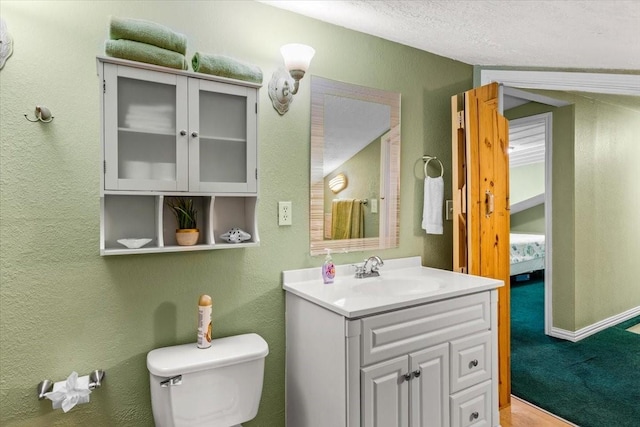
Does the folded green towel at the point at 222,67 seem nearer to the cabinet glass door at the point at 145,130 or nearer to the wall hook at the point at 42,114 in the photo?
the cabinet glass door at the point at 145,130

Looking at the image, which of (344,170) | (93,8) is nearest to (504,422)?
(344,170)

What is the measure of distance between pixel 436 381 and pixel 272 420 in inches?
32.8

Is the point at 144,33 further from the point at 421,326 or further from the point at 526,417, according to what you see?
the point at 526,417

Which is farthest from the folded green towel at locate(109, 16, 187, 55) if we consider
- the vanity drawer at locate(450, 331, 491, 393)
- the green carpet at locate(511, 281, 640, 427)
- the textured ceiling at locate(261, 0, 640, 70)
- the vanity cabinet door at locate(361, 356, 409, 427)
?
the green carpet at locate(511, 281, 640, 427)

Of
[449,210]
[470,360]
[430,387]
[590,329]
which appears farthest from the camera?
[590,329]

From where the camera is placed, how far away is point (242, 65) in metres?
1.70

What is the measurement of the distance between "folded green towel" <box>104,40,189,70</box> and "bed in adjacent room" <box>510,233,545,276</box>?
16.4 ft

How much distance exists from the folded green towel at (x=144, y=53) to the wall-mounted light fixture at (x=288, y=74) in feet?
1.55

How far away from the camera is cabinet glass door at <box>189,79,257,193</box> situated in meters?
1.59

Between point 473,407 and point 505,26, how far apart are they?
1926mm

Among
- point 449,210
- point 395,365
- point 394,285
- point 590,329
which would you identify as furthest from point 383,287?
point 590,329

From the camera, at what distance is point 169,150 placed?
1.57 meters

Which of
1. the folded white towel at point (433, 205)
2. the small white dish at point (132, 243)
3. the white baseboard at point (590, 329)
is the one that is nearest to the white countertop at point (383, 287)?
the folded white towel at point (433, 205)

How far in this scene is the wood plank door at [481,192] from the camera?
2.36m
